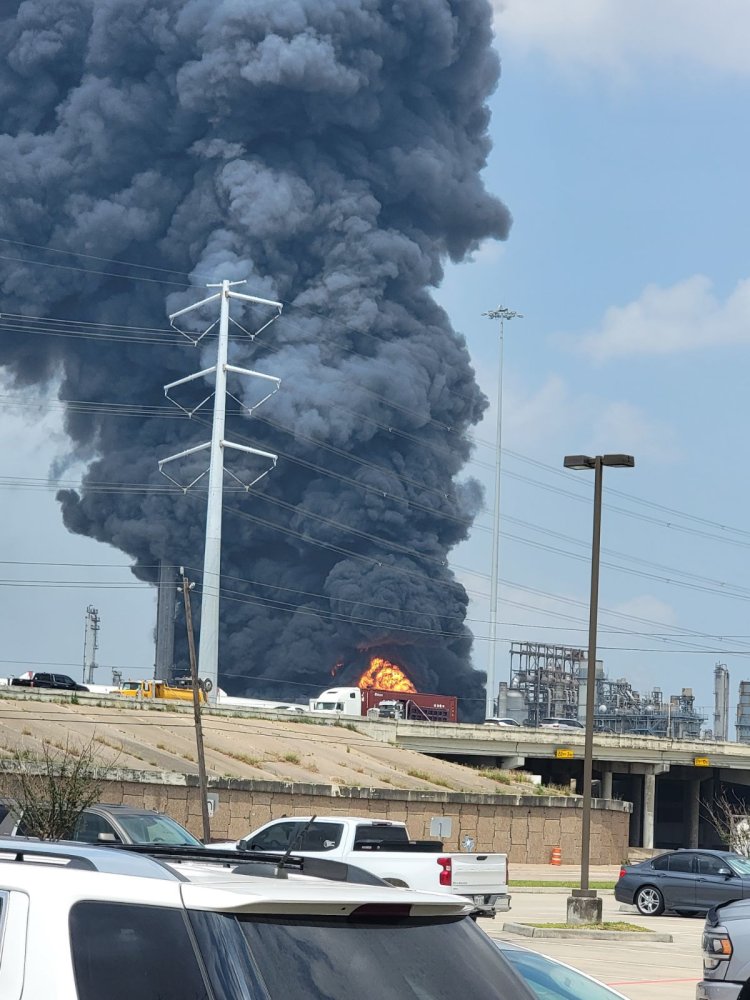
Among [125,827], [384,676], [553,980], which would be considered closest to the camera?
[553,980]

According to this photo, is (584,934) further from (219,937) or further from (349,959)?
(219,937)

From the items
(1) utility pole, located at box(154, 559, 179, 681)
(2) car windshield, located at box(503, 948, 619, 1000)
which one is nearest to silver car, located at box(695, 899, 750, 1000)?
(2) car windshield, located at box(503, 948, 619, 1000)

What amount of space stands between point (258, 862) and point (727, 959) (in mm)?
8088

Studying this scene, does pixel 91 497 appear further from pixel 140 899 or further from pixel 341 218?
pixel 140 899

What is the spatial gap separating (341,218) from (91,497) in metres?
26.5

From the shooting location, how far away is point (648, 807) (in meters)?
84.1

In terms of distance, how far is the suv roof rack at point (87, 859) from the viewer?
404 cm

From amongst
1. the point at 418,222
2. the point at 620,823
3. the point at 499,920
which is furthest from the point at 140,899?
the point at 418,222

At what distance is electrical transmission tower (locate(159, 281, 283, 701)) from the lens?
81.9m

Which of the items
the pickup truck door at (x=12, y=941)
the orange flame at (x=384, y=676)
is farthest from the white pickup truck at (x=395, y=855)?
the orange flame at (x=384, y=676)

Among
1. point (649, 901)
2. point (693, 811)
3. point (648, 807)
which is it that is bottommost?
point (693, 811)

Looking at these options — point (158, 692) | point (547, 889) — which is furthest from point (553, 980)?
point (158, 692)

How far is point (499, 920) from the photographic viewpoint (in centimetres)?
2611

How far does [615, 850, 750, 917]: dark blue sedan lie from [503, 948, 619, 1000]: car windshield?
20.1 meters
